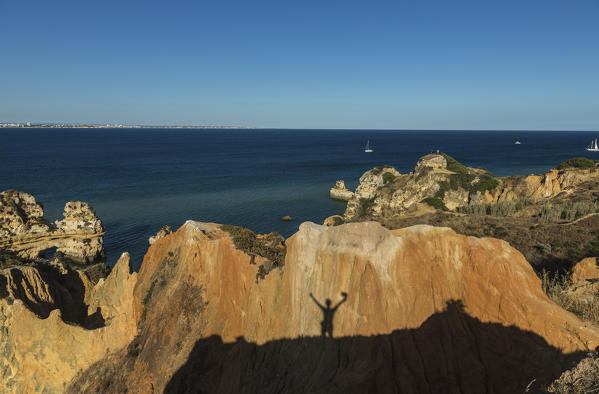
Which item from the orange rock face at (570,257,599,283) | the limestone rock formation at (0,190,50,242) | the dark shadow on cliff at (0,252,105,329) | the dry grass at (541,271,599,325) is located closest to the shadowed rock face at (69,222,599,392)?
the dry grass at (541,271,599,325)

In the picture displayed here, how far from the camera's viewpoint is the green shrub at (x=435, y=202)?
187 ft

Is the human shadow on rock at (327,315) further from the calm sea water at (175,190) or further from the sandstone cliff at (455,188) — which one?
the sandstone cliff at (455,188)

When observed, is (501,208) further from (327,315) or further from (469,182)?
(327,315)

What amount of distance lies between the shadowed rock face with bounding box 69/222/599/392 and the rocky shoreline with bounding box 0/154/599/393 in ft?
0.17

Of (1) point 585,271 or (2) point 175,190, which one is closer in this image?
(1) point 585,271

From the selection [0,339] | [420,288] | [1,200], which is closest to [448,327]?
[420,288]

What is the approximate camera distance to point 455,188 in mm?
65438

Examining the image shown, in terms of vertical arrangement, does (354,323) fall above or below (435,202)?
above

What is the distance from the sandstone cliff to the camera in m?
56.1

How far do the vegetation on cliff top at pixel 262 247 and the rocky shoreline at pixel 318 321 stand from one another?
0.12 metres

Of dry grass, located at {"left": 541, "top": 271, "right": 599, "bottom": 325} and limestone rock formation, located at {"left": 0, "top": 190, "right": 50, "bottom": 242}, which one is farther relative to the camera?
limestone rock formation, located at {"left": 0, "top": 190, "right": 50, "bottom": 242}

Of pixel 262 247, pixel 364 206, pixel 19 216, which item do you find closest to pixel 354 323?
pixel 262 247

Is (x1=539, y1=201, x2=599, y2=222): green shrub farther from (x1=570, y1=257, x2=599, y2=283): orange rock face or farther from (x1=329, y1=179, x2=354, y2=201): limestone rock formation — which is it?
(x1=329, y1=179, x2=354, y2=201): limestone rock formation

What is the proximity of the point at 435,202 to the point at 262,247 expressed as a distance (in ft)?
156
